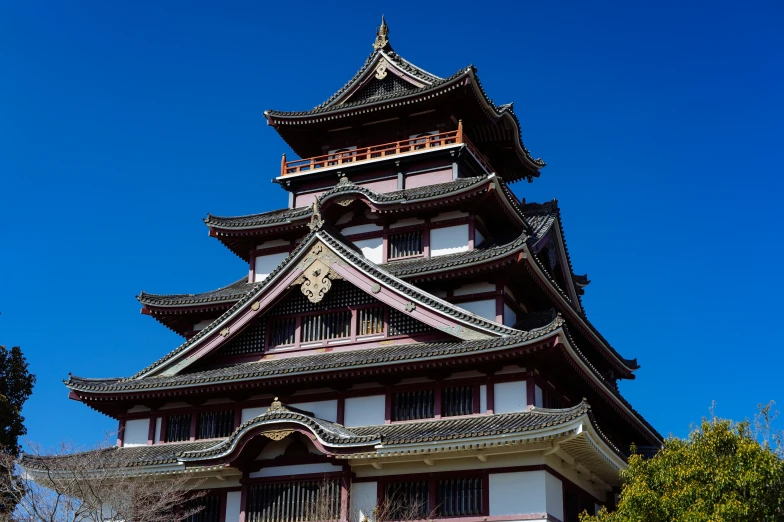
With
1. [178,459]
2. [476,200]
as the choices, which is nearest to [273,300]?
[178,459]

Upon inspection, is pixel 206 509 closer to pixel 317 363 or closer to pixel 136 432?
pixel 136 432

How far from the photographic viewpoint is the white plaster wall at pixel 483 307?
2736 cm

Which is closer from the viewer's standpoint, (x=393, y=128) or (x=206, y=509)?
(x=206, y=509)

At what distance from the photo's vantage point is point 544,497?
22125 mm

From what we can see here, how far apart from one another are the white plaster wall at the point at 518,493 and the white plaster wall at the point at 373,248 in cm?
1037

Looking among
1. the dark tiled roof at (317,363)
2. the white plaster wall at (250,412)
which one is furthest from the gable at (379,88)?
the white plaster wall at (250,412)

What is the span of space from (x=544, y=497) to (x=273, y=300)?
1036cm

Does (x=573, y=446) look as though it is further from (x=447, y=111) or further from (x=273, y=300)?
(x=447, y=111)

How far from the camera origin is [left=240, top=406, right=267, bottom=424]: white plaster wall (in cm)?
2689

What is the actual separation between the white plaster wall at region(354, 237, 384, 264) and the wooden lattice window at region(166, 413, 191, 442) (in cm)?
824

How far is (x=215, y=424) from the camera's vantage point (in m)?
27.5

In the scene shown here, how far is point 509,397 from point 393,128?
14.0m

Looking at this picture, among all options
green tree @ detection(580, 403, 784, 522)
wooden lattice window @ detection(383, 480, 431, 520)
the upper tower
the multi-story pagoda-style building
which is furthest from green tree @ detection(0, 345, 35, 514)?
green tree @ detection(580, 403, 784, 522)

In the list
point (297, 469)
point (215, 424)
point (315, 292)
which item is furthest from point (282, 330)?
point (297, 469)
